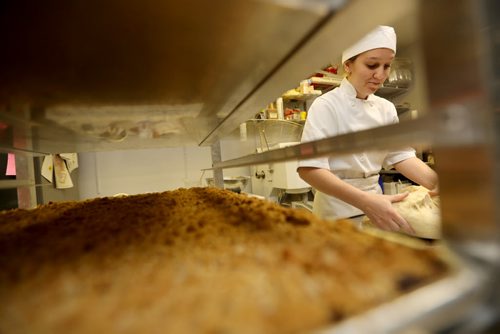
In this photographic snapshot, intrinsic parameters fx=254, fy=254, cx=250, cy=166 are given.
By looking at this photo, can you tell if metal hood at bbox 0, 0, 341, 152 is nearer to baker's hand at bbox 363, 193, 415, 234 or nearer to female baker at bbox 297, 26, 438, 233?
female baker at bbox 297, 26, 438, 233

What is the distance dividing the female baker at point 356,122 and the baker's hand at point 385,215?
0.19 metres

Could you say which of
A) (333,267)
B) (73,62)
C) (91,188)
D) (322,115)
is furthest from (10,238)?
(91,188)

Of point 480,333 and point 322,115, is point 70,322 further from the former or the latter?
point 322,115

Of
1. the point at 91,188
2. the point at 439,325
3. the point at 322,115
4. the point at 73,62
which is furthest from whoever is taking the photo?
the point at 91,188

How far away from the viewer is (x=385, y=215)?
3.23ft

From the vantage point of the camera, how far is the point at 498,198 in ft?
0.84

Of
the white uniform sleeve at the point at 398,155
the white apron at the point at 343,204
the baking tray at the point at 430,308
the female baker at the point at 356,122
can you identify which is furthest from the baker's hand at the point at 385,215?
the baking tray at the point at 430,308

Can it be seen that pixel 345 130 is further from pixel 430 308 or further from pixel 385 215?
pixel 430 308

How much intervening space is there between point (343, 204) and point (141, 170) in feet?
8.02

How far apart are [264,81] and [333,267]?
585mm

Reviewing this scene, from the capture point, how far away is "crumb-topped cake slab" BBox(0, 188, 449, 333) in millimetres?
247

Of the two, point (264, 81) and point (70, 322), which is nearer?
point (70, 322)

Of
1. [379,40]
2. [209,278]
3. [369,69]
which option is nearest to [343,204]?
[369,69]

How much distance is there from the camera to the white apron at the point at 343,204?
1.33 metres
